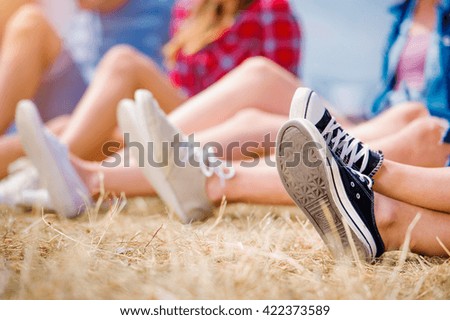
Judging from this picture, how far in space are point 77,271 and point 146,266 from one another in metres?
0.09

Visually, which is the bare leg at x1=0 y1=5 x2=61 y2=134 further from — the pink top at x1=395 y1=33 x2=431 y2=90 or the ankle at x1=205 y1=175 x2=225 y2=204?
the pink top at x1=395 y1=33 x2=431 y2=90

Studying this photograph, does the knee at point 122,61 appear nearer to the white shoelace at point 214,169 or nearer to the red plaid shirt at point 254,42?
the red plaid shirt at point 254,42

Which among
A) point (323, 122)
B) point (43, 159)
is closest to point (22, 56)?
point (43, 159)

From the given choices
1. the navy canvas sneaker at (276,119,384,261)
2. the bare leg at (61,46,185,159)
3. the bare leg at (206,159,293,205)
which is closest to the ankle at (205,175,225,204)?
the bare leg at (206,159,293,205)

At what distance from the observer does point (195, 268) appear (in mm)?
587

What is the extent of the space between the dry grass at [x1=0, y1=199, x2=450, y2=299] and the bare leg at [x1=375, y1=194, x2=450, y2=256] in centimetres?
2

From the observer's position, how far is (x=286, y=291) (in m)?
0.54

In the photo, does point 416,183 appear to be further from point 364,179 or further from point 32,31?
point 32,31

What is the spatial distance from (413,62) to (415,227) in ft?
2.29

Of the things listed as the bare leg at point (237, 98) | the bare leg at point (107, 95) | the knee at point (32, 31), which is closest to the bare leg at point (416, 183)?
the bare leg at point (237, 98)

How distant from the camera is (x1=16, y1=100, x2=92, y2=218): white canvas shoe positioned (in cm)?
87

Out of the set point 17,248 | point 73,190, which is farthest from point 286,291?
point 73,190
